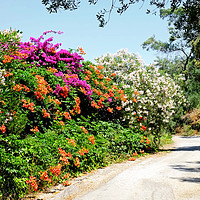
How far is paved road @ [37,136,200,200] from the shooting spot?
4410 mm

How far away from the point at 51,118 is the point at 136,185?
311 centimetres

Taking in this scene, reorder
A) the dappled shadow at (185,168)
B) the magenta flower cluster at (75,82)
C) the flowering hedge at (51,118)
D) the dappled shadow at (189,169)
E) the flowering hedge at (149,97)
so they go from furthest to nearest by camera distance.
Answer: the flowering hedge at (149,97)
the magenta flower cluster at (75,82)
the dappled shadow at (185,168)
the dappled shadow at (189,169)
the flowering hedge at (51,118)

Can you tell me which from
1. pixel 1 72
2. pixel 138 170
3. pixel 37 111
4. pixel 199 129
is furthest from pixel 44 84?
pixel 199 129

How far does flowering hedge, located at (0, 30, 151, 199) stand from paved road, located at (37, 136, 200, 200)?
0.39 m

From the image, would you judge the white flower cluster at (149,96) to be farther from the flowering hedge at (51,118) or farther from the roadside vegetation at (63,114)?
the flowering hedge at (51,118)

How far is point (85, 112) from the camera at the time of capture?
877 centimetres

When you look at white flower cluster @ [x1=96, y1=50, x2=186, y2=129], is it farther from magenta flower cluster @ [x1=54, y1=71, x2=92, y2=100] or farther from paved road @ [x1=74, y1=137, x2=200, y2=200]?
paved road @ [x1=74, y1=137, x2=200, y2=200]

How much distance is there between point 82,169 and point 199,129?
1763 centimetres

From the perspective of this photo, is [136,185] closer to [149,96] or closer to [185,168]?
[185,168]

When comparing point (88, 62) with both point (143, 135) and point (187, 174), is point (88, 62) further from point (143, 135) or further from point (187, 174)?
point (187, 174)

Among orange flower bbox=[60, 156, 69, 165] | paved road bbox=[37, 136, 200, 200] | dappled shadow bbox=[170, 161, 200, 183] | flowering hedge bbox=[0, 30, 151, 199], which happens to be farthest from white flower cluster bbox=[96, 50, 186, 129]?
orange flower bbox=[60, 156, 69, 165]

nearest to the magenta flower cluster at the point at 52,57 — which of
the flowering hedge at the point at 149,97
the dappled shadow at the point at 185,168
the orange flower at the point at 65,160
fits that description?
the flowering hedge at the point at 149,97

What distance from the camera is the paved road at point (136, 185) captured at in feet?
14.5

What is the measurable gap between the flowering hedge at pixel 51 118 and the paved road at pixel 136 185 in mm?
387
